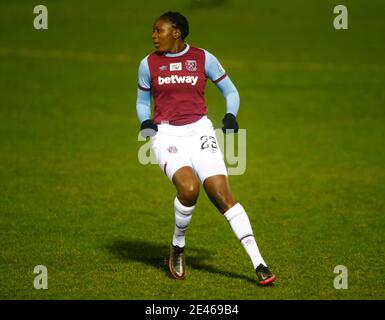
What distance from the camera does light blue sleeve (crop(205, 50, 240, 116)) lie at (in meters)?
9.70

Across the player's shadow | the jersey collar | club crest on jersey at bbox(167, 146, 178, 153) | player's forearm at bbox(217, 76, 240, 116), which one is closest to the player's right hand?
club crest on jersey at bbox(167, 146, 178, 153)

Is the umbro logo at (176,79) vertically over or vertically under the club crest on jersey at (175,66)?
under

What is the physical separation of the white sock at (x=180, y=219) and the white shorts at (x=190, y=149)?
343mm

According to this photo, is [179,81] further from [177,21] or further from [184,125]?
[177,21]

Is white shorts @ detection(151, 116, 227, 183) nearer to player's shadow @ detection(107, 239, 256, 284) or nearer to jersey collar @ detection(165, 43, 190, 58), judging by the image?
jersey collar @ detection(165, 43, 190, 58)

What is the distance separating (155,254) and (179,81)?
258cm

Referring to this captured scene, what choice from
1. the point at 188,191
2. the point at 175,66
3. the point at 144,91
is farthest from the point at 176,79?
the point at 188,191

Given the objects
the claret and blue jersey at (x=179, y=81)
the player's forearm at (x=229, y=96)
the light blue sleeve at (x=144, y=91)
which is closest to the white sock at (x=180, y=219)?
the claret and blue jersey at (x=179, y=81)

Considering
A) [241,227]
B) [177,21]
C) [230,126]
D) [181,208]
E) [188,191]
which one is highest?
[177,21]

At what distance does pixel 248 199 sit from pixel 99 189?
268 centimetres

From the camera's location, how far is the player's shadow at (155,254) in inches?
404

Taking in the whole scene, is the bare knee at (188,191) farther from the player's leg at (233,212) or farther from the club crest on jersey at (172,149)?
the club crest on jersey at (172,149)

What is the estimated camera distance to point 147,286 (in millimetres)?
9469

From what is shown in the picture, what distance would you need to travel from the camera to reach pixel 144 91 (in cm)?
982
